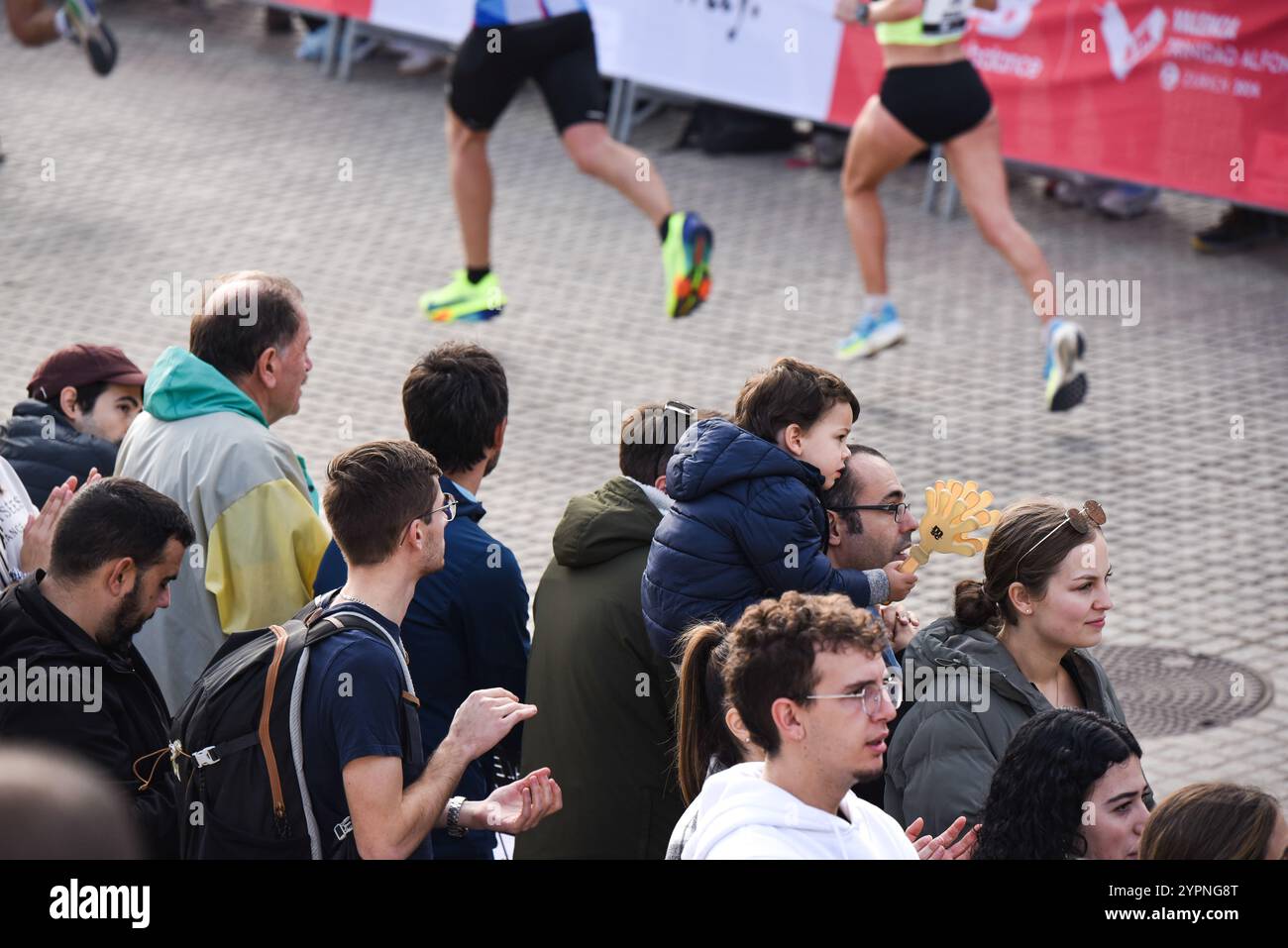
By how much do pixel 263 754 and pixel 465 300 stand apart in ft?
20.5

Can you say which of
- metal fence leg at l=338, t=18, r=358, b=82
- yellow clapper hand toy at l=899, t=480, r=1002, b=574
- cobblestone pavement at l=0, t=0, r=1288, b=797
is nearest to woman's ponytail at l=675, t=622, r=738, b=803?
yellow clapper hand toy at l=899, t=480, r=1002, b=574

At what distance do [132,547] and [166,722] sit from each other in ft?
1.32

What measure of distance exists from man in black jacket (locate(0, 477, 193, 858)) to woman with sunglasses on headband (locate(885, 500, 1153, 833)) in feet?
5.34

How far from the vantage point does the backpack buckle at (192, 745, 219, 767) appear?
3523 millimetres

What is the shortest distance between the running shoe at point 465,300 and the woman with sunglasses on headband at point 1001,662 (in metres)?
5.37

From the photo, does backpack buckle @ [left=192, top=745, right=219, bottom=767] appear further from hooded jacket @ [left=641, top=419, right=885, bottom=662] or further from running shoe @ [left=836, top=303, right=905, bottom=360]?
running shoe @ [left=836, top=303, right=905, bottom=360]

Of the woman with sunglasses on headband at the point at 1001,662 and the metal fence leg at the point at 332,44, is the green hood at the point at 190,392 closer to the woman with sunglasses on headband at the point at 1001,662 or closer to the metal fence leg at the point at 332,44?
the woman with sunglasses on headband at the point at 1001,662

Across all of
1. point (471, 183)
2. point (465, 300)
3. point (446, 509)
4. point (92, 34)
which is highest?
point (92, 34)

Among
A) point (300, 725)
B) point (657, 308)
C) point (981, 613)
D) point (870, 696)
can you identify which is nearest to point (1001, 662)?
point (981, 613)

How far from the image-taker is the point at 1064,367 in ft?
27.7

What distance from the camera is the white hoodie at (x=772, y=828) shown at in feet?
9.93

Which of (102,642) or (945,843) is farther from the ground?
(102,642)

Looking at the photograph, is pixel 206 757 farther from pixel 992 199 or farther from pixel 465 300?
pixel 465 300
